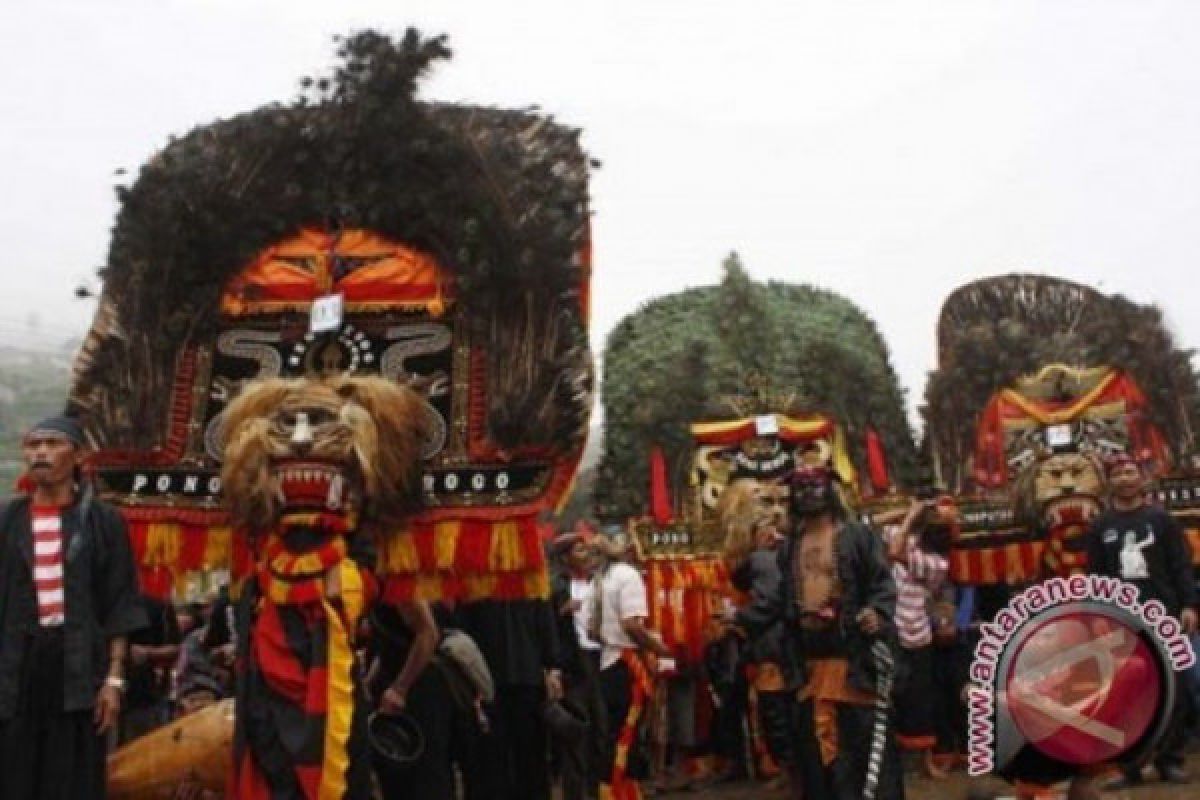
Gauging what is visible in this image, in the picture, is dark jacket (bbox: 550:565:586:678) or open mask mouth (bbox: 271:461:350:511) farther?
dark jacket (bbox: 550:565:586:678)

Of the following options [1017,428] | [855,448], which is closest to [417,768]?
[1017,428]

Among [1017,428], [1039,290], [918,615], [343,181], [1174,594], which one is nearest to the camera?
[343,181]

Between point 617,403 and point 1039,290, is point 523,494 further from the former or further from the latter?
point 1039,290

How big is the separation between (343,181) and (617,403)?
10.2m

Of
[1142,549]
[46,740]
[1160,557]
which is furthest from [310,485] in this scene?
[1160,557]

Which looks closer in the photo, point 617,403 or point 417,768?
point 417,768

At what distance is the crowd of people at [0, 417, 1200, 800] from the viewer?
5.44 meters

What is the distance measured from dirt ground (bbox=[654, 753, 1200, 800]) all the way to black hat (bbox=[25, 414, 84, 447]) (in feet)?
14.1

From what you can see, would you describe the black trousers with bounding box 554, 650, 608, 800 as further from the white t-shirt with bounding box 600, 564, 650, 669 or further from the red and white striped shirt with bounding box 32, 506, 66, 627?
the red and white striped shirt with bounding box 32, 506, 66, 627

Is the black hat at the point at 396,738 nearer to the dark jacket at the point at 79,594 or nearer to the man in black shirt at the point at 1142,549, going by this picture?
the dark jacket at the point at 79,594

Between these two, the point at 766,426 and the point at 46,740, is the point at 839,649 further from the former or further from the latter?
the point at 766,426

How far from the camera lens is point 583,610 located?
8.95 meters

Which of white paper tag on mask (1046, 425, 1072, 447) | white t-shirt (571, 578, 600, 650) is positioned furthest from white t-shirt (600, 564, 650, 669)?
white paper tag on mask (1046, 425, 1072, 447)

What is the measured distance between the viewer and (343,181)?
256 inches
